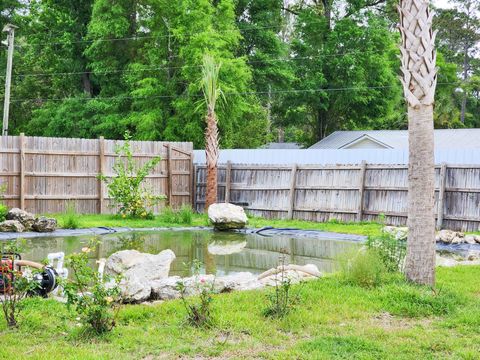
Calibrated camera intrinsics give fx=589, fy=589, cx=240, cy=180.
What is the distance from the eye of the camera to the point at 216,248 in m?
11.7

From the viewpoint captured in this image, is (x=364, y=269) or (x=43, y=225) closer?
(x=364, y=269)

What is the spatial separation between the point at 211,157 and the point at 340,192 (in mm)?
4175

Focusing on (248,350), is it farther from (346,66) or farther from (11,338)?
(346,66)

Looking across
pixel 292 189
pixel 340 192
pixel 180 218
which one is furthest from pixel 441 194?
pixel 180 218

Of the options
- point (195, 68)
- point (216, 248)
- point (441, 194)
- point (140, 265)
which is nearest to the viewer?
point (140, 265)

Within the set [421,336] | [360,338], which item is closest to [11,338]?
[360,338]

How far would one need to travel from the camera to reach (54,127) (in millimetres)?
26875

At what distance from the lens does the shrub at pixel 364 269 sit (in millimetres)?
6598

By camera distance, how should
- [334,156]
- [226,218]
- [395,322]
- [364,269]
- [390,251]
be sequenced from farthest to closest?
[334,156], [226,218], [390,251], [364,269], [395,322]

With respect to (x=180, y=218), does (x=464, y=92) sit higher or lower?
higher

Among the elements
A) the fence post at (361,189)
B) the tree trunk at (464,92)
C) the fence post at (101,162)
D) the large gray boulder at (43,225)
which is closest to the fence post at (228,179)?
the fence post at (101,162)

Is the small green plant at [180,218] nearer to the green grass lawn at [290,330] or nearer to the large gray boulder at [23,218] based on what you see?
the large gray boulder at [23,218]

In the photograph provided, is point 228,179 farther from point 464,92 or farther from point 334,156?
point 464,92

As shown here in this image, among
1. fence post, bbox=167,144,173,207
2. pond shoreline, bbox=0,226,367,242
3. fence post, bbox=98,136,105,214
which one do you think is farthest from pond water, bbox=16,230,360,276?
fence post, bbox=167,144,173,207
